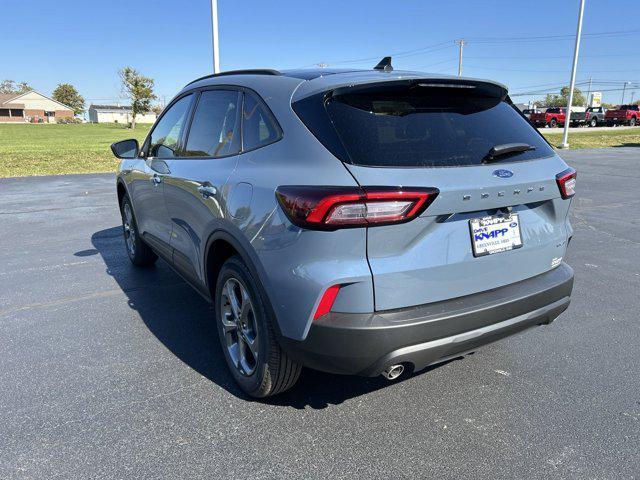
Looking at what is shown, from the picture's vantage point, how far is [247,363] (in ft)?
9.64

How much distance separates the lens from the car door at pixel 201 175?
2.96 metres

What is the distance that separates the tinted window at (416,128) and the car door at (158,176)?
1826 millimetres

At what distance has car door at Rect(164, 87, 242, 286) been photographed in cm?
296

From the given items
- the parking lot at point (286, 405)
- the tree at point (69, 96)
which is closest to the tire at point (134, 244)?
the parking lot at point (286, 405)

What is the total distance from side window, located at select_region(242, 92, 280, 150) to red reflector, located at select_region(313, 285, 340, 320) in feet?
2.90

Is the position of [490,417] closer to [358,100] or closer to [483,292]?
[483,292]

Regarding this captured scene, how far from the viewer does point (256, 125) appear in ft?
9.23

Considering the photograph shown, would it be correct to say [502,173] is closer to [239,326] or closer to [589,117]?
[239,326]

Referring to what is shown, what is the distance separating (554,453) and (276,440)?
135 cm

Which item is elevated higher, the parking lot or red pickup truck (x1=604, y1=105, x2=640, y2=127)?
red pickup truck (x1=604, y1=105, x2=640, y2=127)

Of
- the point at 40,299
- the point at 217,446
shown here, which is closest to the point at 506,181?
the point at 217,446

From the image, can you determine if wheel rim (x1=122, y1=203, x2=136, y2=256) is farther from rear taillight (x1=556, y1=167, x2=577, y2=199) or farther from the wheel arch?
rear taillight (x1=556, y1=167, x2=577, y2=199)

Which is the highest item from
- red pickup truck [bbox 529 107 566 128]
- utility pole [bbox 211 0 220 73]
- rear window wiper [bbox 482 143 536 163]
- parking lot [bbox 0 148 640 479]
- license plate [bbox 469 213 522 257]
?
utility pole [bbox 211 0 220 73]

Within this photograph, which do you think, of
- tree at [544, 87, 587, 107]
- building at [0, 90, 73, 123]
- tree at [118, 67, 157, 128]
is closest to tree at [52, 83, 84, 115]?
building at [0, 90, 73, 123]
